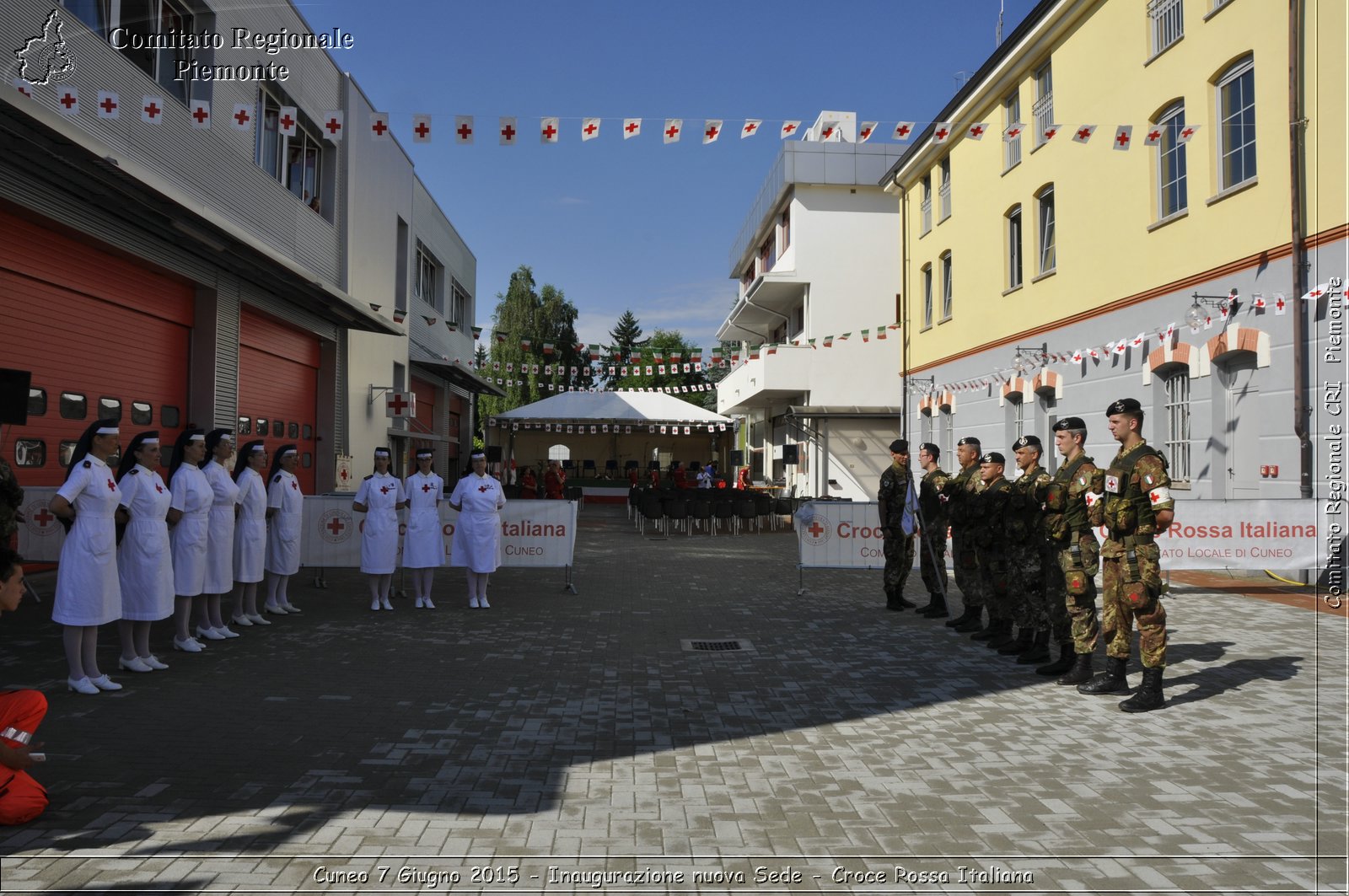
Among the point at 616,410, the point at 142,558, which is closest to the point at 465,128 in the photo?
the point at 142,558

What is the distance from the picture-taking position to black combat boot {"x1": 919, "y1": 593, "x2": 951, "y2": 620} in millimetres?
10156

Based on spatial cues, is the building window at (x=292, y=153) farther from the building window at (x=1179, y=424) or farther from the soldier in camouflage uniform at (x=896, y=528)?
the building window at (x=1179, y=424)

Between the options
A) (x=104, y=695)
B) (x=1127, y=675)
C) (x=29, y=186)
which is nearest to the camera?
(x=104, y=695)

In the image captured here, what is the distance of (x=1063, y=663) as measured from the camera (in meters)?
7.38

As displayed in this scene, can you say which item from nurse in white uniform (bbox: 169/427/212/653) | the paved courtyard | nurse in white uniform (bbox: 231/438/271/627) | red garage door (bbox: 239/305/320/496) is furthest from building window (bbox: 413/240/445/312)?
the paved courtyard

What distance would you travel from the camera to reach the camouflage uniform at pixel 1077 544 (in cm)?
688

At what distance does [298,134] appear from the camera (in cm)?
1862

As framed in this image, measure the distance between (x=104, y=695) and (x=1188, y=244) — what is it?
14565 millimetres

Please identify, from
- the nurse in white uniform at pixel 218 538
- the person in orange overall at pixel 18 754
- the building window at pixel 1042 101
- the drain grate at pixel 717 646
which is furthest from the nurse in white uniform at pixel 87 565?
the building window at pixel 1042 101

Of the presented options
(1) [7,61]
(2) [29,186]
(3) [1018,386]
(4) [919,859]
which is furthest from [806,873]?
(3) [1018,386]

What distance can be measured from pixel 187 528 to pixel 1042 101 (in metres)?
17.7

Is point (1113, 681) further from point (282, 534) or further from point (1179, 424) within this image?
point (282, 534)

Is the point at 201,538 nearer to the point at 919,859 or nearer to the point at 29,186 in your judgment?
the point at 29,186

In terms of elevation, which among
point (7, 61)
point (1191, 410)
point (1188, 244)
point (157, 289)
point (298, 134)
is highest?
point (298, 134)
